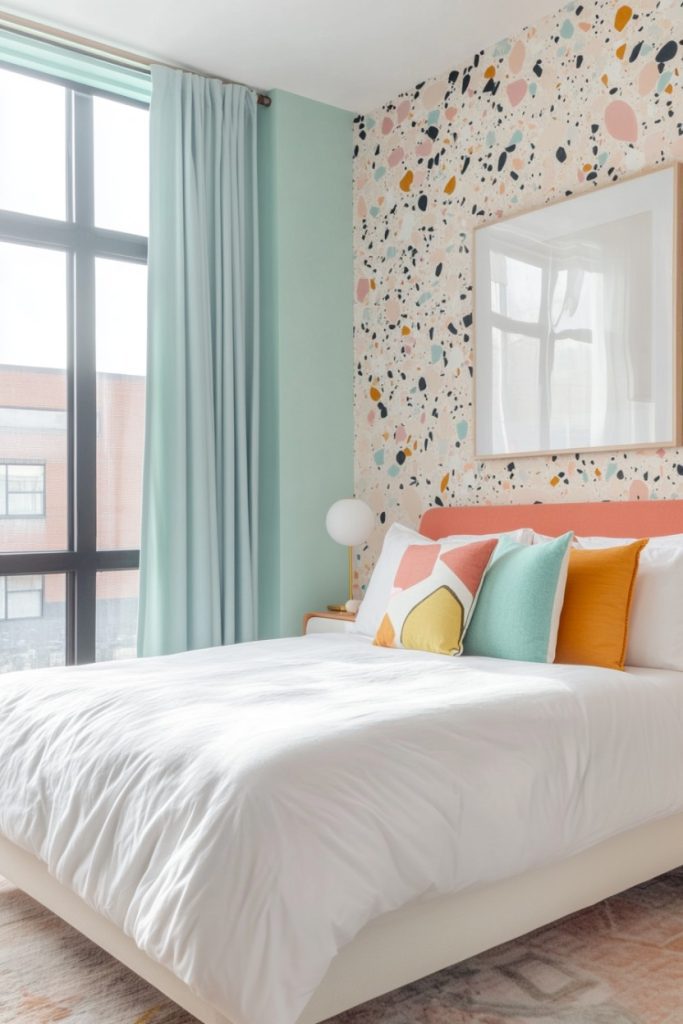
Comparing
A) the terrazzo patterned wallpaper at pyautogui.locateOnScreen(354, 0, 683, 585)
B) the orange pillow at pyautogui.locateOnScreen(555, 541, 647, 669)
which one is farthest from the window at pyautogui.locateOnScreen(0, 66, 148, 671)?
the orange pillow at pyautogui.locateOnScreen(555, 541, 647, 669)

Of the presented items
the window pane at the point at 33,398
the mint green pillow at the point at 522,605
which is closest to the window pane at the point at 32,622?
the window pane at the point at 33,398

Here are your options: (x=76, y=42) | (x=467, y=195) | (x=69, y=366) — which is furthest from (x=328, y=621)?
(x=76, y=42)

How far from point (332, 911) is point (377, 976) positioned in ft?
0.94

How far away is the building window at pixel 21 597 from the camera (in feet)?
12.0

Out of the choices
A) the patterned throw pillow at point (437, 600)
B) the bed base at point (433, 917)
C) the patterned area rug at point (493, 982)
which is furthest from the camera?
the patterned throw pillow at point (437, 600)

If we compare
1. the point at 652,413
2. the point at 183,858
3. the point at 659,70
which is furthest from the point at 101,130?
the point at 183,858

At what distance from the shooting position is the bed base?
1720 millimetres

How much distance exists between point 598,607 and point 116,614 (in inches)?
80.7

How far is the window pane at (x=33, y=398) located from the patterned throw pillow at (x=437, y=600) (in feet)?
4.95

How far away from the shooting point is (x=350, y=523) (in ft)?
13.0

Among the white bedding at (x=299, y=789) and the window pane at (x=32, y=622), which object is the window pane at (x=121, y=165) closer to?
the window pane at (x=32, y=622)

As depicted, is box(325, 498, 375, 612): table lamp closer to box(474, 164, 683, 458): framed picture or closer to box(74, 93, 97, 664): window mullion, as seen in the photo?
box(474, 164, 683, 458): framed picture

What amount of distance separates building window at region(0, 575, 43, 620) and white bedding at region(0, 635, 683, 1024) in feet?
3.81

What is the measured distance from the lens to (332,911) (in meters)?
1.57
